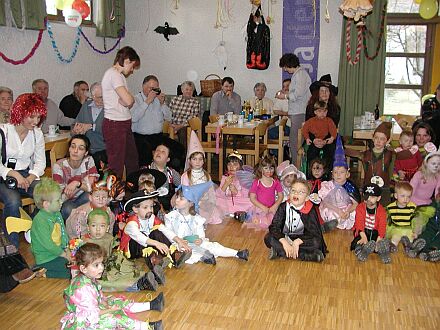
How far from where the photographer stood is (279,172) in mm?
5875

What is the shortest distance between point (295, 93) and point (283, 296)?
3765 mm

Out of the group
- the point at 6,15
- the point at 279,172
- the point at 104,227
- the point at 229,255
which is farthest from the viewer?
the point at 6,15

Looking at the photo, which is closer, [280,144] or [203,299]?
[203,299]

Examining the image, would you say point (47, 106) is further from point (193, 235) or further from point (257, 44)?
point (257, 44)

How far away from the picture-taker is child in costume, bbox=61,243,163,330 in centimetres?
276

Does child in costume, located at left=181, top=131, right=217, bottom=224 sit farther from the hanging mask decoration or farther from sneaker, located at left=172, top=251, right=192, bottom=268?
the hanging mask decoration

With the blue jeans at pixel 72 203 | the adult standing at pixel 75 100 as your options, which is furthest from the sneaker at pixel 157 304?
the adult standing at pixel 75 100

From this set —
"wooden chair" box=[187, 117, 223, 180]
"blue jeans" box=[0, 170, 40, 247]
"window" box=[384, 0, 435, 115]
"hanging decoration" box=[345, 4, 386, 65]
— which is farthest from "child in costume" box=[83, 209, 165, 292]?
"window" box=[384, 0, 435, 115]

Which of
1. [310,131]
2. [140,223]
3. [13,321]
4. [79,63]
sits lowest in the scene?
[13,321]

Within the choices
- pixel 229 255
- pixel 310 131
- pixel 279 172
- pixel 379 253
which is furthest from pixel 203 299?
pixel 310 131

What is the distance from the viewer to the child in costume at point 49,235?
12.6 feet

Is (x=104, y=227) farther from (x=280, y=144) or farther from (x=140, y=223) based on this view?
(x=280, y=144)

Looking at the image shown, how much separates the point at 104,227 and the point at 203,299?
90 centimetres

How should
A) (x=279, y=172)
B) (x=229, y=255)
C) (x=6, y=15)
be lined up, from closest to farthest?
(x=229, y=255) → (x=279, y=172) → (x=6, y=15)
